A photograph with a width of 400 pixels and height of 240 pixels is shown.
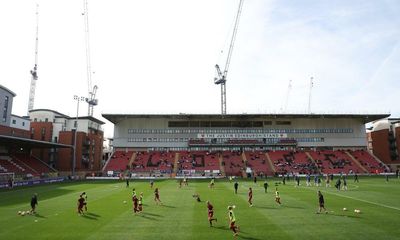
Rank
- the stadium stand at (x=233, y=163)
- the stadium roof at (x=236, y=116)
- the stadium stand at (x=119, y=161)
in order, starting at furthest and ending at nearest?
the stadium roof at (x=236, y=116) < the stadium stand at (x=119, y=161) < the stadium stand at (x=233, y=163)

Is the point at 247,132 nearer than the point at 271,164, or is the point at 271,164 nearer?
the point at 271,164

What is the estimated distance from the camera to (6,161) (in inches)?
2427

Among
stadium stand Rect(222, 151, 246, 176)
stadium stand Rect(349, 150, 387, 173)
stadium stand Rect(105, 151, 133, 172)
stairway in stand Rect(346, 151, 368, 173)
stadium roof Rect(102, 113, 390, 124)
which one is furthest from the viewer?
stadium roof Rect(102, 113, 390, 124)

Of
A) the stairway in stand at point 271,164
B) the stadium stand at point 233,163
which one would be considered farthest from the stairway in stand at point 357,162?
the stadium stand at point 233,163

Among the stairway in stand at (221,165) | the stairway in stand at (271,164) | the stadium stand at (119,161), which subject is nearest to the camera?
the stairway in stand at (221,165)

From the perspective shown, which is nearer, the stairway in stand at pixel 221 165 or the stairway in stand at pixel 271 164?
the stairway in stand at pixel 221 165

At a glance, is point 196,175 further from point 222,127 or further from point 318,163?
point 318,163

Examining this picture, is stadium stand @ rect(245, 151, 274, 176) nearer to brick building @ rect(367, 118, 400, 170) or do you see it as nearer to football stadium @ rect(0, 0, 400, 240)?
football stadium @ rect(0, 0, 400, 240)

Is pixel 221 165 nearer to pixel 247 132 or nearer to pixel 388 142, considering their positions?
pixel 247 132

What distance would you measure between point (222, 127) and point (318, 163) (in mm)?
30308

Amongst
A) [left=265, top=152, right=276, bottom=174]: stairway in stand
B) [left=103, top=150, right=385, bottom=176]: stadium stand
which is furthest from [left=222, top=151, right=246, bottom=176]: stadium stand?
[left=265, top=152, right=276, bottom=174]: stairway in stand

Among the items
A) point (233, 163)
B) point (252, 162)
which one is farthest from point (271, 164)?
point (233, 163)

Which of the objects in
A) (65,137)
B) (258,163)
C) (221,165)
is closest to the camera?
(221,165)

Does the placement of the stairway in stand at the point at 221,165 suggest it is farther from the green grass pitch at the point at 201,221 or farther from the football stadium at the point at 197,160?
the green grass pitch at the point at 201,221
